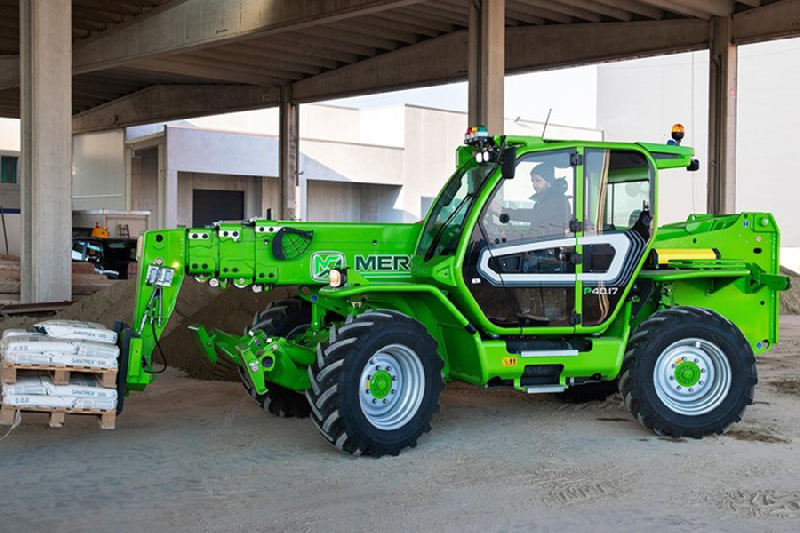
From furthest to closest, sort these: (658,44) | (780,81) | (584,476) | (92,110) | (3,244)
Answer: (780,81), (92,110), (3,244), (658,44), (584,476)

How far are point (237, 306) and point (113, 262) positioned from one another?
1285 centimetres

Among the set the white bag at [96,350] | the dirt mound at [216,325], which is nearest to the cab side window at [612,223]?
the white bag at [96,350]

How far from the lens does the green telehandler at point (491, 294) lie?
7.59 metres

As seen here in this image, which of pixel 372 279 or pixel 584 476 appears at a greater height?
pixel 372 279

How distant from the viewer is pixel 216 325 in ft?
39.3

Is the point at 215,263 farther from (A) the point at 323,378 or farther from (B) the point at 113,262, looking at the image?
(B) the point at 113,262

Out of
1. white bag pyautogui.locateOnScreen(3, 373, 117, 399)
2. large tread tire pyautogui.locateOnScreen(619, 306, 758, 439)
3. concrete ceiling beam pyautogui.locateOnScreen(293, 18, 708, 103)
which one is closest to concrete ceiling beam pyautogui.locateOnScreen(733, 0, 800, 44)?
concrete ceiling beam pyautogui.locateOnScreen(293, 18, 708, 103)

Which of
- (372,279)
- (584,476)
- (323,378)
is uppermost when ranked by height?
(372,279)

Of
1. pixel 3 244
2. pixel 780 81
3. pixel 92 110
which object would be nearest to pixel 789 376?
pixel 3 244

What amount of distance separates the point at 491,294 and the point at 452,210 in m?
0.80

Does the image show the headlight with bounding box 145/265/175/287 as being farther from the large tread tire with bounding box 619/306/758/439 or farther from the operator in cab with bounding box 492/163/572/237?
the large tread tire with bounding box 619/306/758/439

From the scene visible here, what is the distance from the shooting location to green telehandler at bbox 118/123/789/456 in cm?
759

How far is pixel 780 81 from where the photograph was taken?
1800 inches

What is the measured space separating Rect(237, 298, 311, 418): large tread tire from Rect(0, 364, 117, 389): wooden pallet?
1790 millimetres
